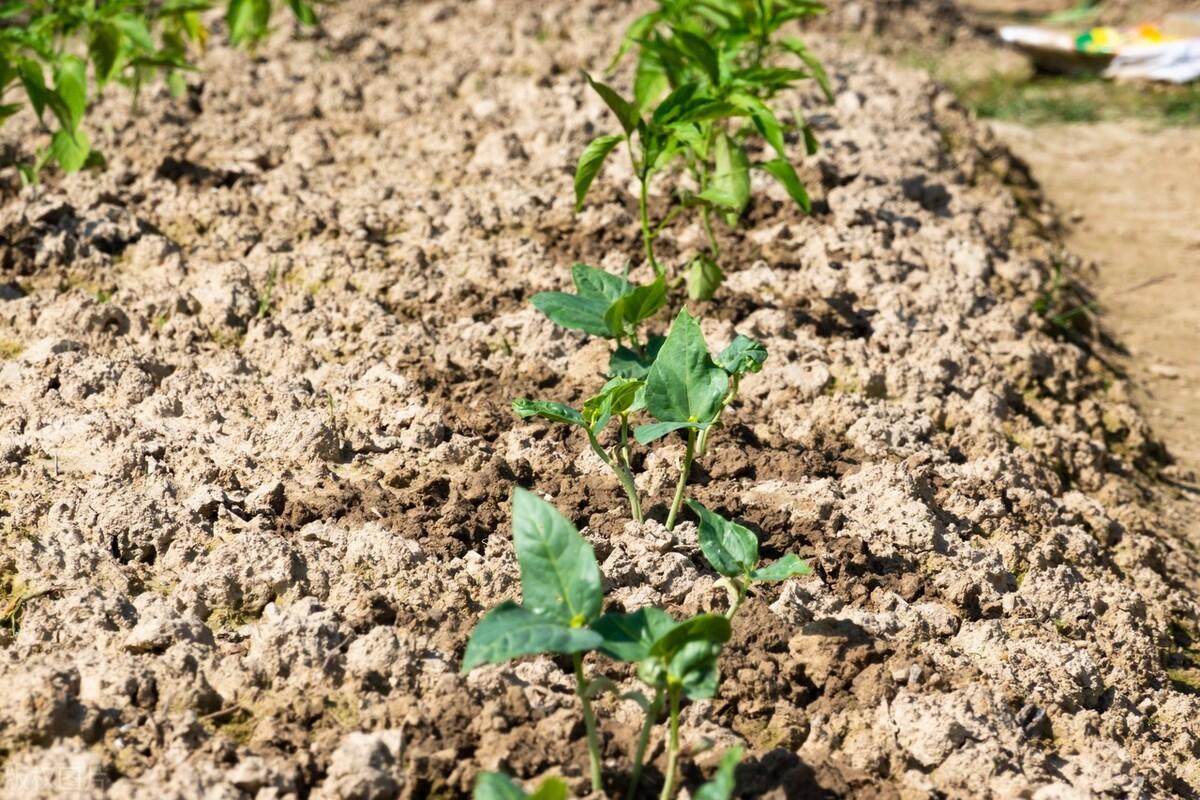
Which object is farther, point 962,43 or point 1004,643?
point 962,43

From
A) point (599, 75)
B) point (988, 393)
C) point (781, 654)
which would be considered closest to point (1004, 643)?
point (781, 654)

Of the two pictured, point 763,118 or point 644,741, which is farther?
point 763,118

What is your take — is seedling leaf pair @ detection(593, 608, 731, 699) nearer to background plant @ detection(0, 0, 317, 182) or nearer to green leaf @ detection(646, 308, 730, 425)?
green leaf @ detection(646, 308, 730, 425)

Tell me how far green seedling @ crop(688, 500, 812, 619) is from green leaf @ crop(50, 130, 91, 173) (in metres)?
2.06

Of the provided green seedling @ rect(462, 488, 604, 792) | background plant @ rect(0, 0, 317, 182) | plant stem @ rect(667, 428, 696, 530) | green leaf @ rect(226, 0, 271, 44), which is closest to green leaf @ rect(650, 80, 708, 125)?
plant stem @ rect(667, 428, 696, 530)

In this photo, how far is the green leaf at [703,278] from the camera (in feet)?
9.87

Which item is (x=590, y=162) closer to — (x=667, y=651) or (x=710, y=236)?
(x=710, y=236)

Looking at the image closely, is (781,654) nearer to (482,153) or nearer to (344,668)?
(344,668)

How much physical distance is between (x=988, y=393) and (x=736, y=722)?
4.45 feet

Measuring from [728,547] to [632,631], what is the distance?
13.5 inches

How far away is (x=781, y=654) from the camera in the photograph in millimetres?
2107

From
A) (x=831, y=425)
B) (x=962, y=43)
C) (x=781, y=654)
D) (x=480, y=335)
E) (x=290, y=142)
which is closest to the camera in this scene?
(x=781, y=654)

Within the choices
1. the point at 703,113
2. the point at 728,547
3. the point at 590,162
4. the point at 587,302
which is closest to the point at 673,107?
the point at 703,113

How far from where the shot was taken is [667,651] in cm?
170
